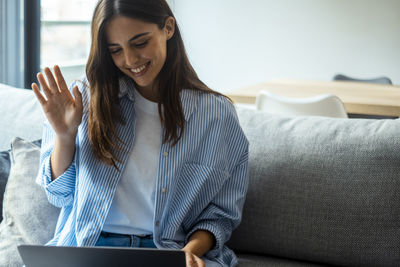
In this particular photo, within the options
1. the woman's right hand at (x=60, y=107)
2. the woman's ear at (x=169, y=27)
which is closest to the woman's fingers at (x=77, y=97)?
the woman's right hand at (x=60, y=107)

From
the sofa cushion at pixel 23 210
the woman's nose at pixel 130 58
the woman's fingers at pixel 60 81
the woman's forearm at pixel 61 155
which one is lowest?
the sofa cushion at pixel 23 210

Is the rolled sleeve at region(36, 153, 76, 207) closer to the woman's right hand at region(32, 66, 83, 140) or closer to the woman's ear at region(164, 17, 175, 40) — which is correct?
the woman's right hand at region(32, 66, 83, 140)

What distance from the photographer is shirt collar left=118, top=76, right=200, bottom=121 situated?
140 cm

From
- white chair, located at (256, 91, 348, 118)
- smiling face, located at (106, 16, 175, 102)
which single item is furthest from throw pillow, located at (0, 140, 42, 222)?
white chair, located at (256, 91, 348, 118)

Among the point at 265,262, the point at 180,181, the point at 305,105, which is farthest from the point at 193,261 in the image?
the point at 305,105

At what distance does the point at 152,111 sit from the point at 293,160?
0.40 m

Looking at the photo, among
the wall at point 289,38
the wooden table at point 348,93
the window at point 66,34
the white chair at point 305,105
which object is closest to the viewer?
the white chair at point 305,105

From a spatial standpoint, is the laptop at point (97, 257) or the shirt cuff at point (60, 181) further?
the shirt cuff at point (60, 181)

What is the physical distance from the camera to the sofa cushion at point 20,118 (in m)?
1.71

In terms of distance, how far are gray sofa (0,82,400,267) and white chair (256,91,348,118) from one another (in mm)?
824

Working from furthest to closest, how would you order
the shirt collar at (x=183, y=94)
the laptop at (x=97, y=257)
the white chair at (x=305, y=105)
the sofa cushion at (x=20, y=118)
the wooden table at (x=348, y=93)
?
the wooden table at (x=348, y=93)
the white chair at (x=305, y=105)
the sofa cushion at (x=20, y=118)
the shirt collar at (x=183, y=94)
the laptop at (x=97, y=257)

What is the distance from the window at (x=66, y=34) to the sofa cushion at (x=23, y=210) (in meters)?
2.06

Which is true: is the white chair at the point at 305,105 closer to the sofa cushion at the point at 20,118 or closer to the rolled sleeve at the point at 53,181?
the sofa cushion at the point at 20,118

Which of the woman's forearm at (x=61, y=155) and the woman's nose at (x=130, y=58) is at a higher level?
the woman's nose at (x=130, y=58)
